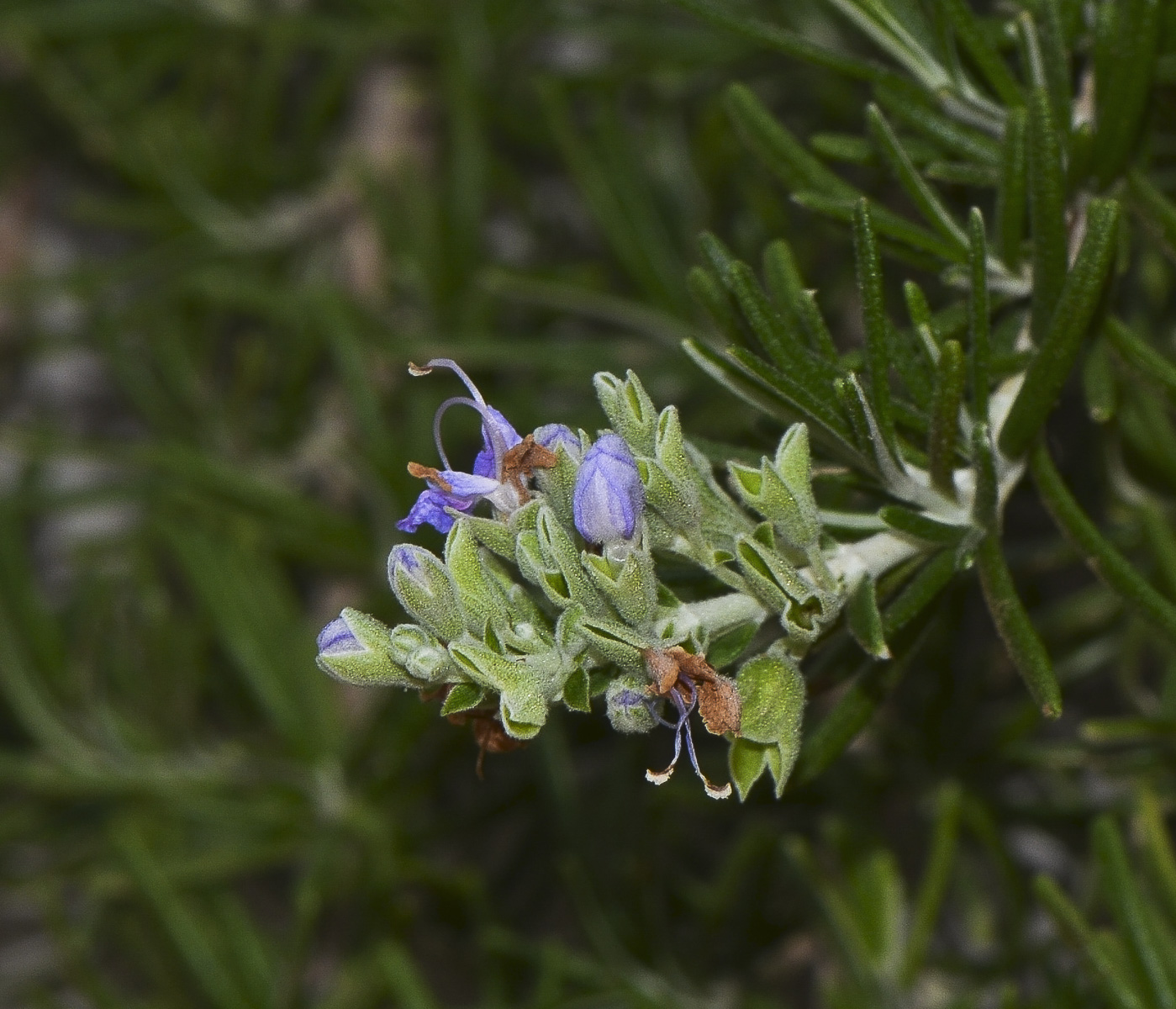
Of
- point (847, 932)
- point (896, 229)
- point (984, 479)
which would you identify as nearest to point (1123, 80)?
point (896, 229)

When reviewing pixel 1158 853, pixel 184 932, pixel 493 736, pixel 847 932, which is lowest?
pixel 184 932

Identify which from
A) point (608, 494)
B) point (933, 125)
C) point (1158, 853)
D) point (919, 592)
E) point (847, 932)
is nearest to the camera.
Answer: point (608, 494)

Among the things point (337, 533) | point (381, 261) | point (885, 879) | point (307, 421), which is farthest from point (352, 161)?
point (885, 879)

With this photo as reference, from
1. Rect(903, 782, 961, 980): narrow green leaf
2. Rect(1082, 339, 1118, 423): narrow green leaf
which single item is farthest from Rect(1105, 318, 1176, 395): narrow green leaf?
Rect(903, 782, 961, 980): narrow green leaf

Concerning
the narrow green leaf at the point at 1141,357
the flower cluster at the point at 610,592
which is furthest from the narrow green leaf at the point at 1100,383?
the flower cluster at the point at 610,592

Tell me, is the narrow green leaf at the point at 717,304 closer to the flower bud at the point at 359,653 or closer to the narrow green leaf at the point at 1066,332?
the narrow green leaf at the point at 1066,332

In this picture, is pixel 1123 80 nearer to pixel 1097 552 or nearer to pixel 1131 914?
pixel 1097 552
